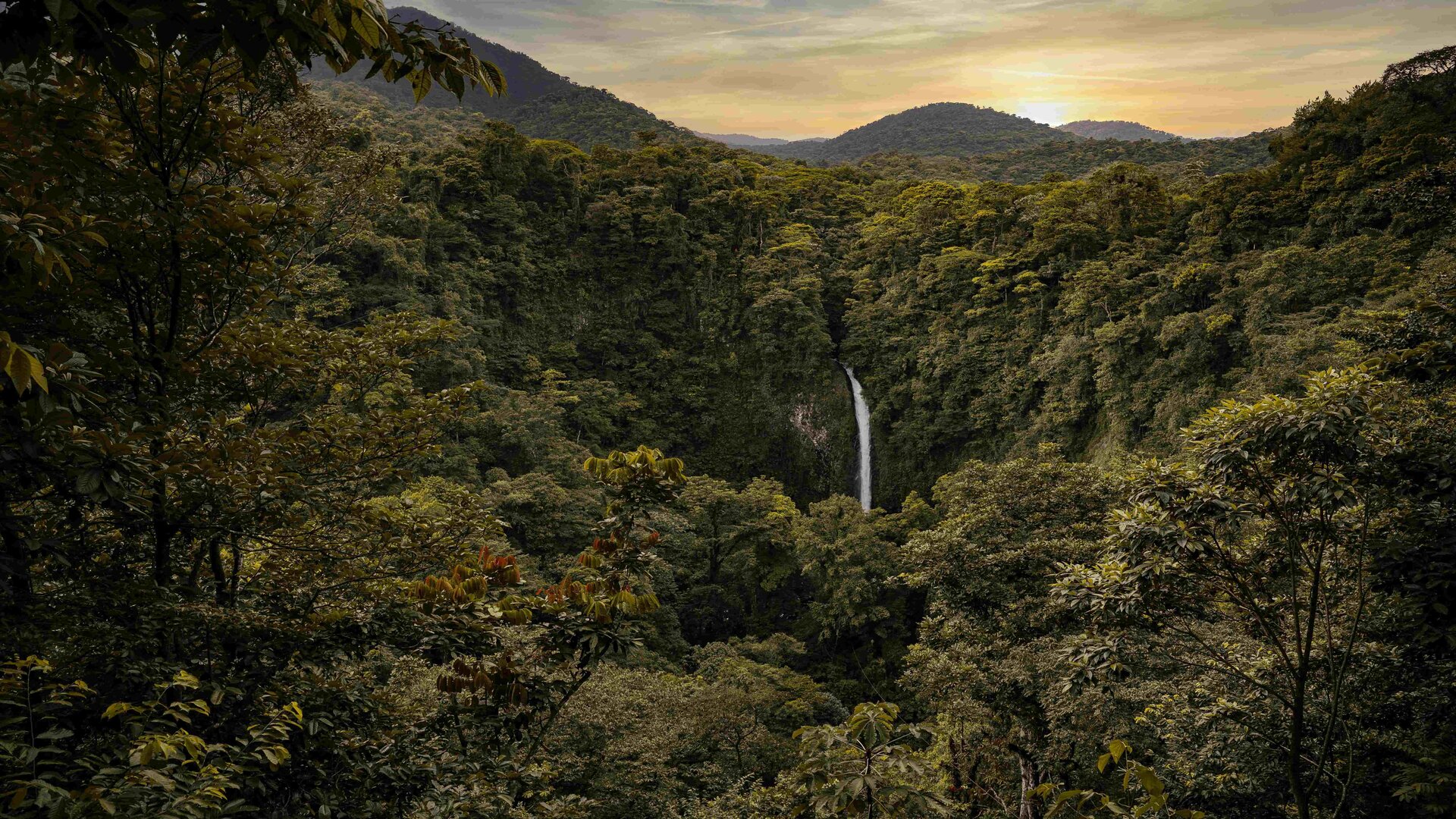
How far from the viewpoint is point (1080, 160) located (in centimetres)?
3988

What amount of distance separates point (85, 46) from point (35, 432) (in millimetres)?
1167

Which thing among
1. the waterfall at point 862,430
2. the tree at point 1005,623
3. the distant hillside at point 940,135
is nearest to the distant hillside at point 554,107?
the distant hillside at point 940,135

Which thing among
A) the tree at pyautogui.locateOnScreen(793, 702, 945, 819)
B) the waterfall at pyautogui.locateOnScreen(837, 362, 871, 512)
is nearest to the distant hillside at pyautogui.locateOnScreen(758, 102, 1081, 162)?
the waterfall at pyautogui.locateOnScreen(837, 362, 871, 512)

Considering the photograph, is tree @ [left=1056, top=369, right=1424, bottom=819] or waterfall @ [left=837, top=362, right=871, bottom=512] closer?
tree @ [left=1056, top=369, right=1424, bottom=819]

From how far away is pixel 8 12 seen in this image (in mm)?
1360

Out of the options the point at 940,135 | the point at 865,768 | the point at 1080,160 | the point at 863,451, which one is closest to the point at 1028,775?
the point at 865,768

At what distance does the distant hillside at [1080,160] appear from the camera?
2992cm

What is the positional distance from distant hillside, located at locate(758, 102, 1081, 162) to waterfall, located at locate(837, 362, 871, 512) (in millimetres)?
37479

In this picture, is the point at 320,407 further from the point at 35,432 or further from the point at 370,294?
the point at 370,294

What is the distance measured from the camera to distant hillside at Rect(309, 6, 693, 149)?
45.3m

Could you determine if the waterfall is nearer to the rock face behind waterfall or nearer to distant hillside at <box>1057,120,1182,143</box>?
the rock face behind waterfall

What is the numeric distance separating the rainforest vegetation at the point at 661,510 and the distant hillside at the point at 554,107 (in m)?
23.7

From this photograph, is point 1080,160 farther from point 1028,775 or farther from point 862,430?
point 1028,775

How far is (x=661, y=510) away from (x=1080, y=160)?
147ft
